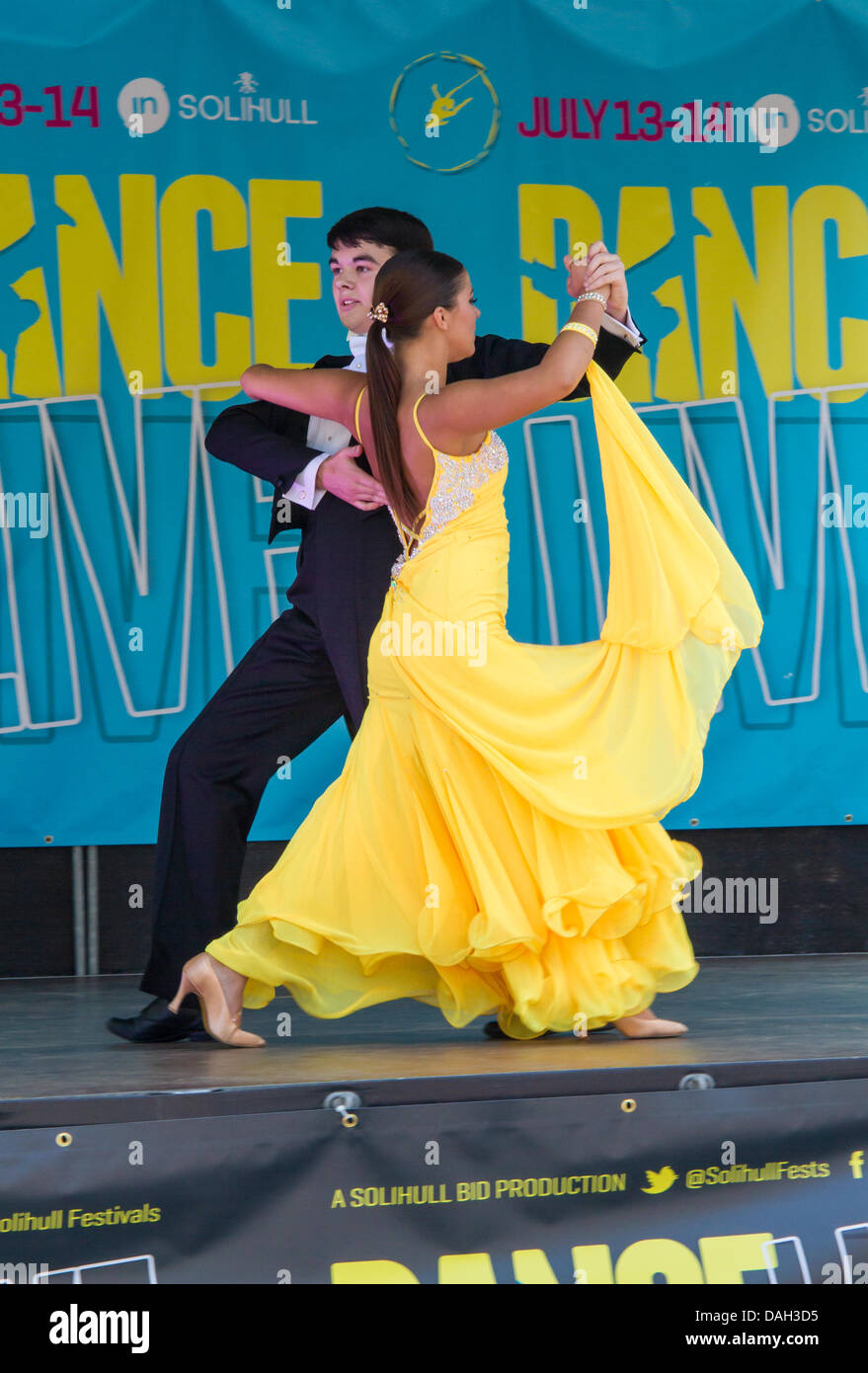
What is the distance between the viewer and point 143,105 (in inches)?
167

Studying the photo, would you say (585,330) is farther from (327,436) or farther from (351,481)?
(327,436)

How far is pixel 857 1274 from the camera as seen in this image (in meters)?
2.52

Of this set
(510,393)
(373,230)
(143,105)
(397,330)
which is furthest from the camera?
(143,105)

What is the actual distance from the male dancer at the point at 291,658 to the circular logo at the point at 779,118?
1673 mm

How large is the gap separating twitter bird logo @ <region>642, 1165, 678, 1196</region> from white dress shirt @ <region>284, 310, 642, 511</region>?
4.72 ft

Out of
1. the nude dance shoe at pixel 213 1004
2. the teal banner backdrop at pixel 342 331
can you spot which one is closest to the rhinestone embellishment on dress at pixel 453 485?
the nude dance shoe at pixel 213 1004

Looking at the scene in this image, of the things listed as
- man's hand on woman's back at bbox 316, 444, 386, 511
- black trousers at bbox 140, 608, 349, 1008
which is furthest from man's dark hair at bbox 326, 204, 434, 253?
black trousers at bbox 140, 608, 349, 1008

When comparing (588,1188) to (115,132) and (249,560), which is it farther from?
(115,132)

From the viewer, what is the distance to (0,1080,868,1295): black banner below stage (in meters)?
2.32

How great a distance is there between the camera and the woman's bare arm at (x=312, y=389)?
3029mm

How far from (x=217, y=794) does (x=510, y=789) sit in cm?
62

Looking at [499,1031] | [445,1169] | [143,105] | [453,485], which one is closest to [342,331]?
[143,105]

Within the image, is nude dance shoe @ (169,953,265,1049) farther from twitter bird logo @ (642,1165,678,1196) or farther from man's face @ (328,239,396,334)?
man's face @ (328,239,396,334)

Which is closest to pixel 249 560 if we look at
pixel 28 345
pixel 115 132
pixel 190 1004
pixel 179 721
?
pixel 179 721
